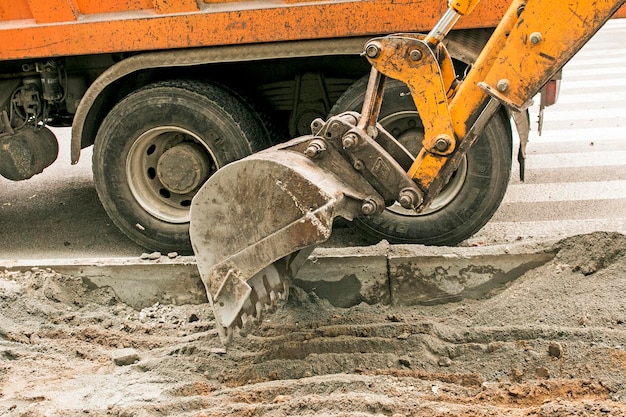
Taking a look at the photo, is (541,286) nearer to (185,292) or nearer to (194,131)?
(185,292)

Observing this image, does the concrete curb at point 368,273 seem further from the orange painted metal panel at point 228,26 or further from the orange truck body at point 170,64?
the orange painted metal panel at point 228,26

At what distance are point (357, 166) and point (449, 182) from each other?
1462mm

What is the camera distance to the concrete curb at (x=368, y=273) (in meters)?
4.54

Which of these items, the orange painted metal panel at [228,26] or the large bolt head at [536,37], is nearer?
the large bolt head at [536,37]

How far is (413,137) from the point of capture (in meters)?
5.18

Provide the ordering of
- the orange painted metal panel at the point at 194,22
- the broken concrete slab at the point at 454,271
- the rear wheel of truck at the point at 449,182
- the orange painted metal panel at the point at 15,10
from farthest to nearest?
the orange painted metal panel at the point at 15,10
the rear wheel of truck at the point at 449,182
the orange painted metal panel at the point at 194,22
the broken concrete slab at the point at 454,271

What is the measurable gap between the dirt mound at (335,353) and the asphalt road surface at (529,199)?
0.83m

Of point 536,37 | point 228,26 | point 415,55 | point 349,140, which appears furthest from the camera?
point 228,26

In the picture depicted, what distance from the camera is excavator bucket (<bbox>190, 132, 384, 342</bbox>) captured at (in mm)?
3713

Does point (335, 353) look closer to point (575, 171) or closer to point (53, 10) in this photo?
point (53, 10)

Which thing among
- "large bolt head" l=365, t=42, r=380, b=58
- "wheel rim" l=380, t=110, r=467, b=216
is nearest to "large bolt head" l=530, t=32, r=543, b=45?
"large bolt head" l=365, t=42, r=380, b=58

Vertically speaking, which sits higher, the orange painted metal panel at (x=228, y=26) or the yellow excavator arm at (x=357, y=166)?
the orange painted metal panel at (x=228, y=26)

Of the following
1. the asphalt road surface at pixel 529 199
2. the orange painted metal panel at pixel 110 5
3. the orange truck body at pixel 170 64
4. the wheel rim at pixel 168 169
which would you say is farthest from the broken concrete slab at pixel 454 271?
the orange painted metal panel at pixel 110 5

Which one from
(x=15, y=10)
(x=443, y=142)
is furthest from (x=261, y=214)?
(x=15, y=10)
